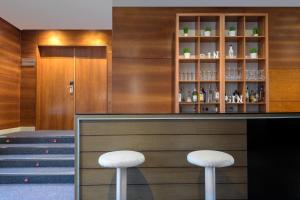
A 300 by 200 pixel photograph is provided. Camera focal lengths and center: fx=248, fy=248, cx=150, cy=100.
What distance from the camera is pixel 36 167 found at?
4207 mm

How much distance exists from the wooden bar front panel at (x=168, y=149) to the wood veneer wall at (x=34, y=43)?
3936 mm

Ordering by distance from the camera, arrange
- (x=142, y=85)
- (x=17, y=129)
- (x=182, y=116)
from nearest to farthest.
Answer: (x=182, y=116), (x=142, y=85), (x=17, y=129)

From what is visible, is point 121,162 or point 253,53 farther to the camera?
point 253,53

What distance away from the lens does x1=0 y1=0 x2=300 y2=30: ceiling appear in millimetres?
4479

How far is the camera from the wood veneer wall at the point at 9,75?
5.38 meters

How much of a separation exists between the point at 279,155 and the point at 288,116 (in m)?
0.44

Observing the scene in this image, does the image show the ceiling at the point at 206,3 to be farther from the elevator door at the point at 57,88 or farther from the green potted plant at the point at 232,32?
the elevator door at the point at 57,88

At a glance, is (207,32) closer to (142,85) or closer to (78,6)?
A: (142,85)

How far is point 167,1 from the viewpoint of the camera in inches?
182

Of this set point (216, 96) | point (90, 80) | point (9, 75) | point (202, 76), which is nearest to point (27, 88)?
point (9, 75)

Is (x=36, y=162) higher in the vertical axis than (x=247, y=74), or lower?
lower

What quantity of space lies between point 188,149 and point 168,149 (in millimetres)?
218

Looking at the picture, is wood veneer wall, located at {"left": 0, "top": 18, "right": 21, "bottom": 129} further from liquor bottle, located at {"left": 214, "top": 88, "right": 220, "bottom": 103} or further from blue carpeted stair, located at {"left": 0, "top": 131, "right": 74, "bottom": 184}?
liquor bottle, located at {"left": 214, "top": 88, "right": 220, "bottom": 103}

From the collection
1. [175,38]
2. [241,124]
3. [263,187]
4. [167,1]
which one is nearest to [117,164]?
[241,124]
